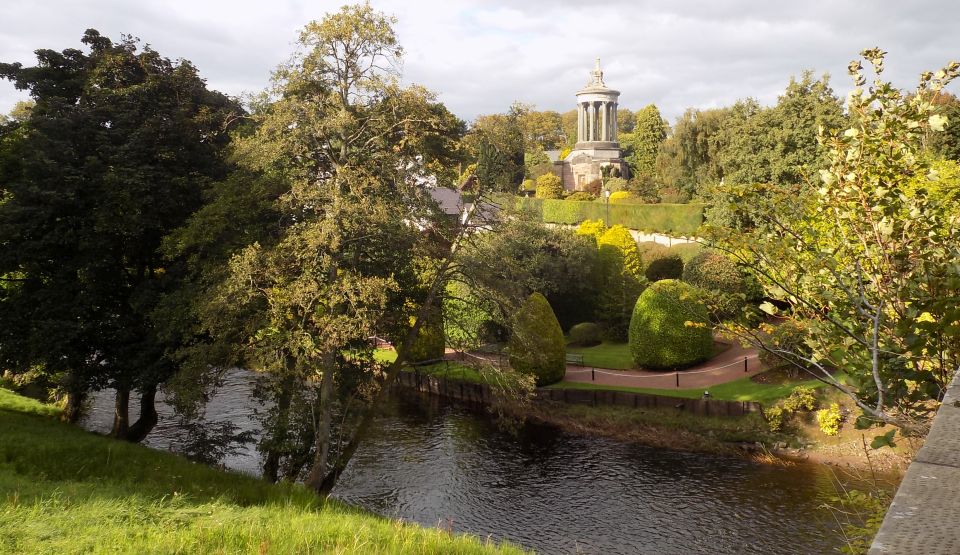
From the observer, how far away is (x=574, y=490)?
65.9 feet

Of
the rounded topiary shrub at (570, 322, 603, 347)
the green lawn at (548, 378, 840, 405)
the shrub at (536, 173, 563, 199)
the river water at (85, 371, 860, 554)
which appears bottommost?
the river water at (85, 371, 860, 554)

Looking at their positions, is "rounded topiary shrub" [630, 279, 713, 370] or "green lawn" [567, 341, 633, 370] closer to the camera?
"rounded topiary shrub" [630, 279, 713, 370]

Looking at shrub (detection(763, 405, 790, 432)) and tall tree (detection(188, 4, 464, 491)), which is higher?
tall tree (detection(188, 4, 464, 491))

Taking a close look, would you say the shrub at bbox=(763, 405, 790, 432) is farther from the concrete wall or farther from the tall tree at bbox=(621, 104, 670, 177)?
the tall tree at bbox=(621, 104, 670, 177)

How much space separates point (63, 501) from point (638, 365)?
25.3 meters

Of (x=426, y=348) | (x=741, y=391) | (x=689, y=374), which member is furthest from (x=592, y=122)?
(x=741, y=391)

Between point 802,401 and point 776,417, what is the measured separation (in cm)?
106

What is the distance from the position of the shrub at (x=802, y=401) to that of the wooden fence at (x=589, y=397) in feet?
3.88

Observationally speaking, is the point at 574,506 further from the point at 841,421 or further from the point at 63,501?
the point at 63,501

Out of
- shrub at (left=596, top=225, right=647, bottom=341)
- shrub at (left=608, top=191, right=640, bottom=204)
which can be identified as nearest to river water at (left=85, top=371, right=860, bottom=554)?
shrub at (left=596, top=225, right=647, bottom=341)

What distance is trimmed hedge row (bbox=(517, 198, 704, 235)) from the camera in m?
46.6

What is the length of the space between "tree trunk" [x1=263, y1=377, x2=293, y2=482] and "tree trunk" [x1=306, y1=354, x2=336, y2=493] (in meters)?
0.76

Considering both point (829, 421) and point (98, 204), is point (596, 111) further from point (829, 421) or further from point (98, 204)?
point (98, 204)

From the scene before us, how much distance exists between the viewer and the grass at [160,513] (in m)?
8.14
